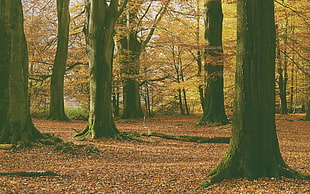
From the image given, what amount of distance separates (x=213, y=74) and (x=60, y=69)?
325 inches

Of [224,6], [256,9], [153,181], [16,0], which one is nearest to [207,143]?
[153,181]

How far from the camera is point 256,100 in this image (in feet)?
15.7

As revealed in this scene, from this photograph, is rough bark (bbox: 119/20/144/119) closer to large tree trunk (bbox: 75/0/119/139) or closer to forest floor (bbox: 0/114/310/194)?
large tree trunk (bbox: 75/0/119/139)

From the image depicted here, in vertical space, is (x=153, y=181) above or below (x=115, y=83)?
below

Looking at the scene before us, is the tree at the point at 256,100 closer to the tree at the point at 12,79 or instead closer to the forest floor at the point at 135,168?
the forest floor at the point at 135,168

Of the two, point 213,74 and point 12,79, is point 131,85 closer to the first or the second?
point 213,74

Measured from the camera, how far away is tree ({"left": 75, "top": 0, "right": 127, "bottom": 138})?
9914 mm

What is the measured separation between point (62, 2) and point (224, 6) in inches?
419

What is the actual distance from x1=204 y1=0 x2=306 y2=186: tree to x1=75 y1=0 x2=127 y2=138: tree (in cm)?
571

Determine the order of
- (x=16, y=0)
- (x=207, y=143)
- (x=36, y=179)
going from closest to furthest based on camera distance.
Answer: (x=36, y=179), (x=16, y=0), (x=207, y=143)

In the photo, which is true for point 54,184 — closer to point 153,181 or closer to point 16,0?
point 153,181

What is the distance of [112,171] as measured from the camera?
20.1 feet

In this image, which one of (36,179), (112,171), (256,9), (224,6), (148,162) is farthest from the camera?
(224,6)

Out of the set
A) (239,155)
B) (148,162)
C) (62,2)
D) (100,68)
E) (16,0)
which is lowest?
(148,162)
